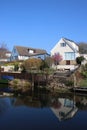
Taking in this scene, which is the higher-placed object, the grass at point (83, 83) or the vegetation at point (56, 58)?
the vegetation at point (56, 58)

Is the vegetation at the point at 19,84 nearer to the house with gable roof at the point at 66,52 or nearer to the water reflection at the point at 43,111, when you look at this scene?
the water reflection at the point at 43,111

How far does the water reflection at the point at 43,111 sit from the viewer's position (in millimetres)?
19547

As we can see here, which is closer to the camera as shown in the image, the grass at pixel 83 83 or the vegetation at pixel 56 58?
the grass at pixel 83 83

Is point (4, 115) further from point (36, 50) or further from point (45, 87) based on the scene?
point (36, 50)

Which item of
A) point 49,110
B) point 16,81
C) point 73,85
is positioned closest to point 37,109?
point 49,110

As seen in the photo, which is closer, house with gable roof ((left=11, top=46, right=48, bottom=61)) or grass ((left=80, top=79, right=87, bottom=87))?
grass ((left=80, top=79, right=87, bottom=87))

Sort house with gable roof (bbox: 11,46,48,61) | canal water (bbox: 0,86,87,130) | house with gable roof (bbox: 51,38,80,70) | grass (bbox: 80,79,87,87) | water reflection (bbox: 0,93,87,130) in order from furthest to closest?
house with gable roof (bbox: 11,46,48,61) < house with gable roof (bbox: 51,38,80,70) < grass (bbox: 80,79,87,87) < water reflection (bbox: 0,93,87,130) < canal water (bbox: 0,86,87,130)

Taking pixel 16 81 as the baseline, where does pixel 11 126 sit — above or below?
below

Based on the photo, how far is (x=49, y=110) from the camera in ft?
82.2

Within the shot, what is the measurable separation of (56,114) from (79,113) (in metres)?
2.34

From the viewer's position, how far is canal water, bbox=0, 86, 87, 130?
757 inches

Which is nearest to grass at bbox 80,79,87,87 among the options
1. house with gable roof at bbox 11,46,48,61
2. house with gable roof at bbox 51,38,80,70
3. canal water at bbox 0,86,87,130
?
canal water at bbox 0,86,87,130

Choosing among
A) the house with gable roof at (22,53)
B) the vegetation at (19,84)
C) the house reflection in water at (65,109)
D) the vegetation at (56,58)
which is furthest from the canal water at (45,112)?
the house with gable roof at (22,53)

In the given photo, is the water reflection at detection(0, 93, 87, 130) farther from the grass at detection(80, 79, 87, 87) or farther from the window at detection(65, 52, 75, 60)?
the window at detection(65, 52, 75, 60)
